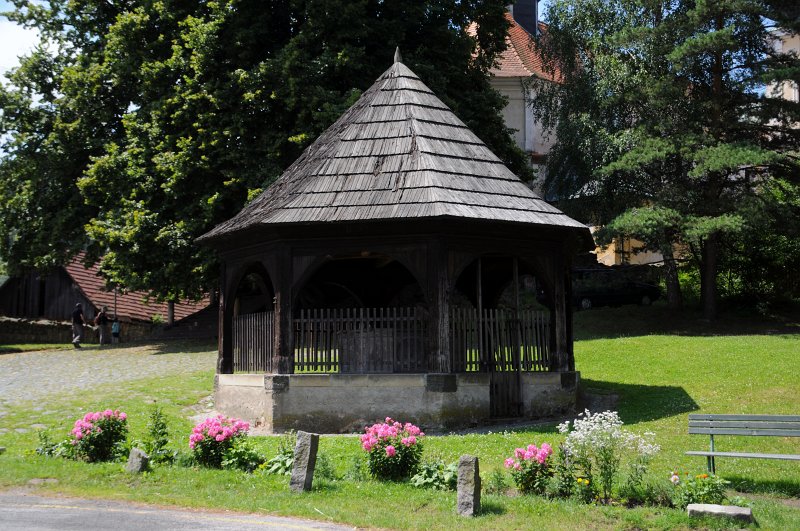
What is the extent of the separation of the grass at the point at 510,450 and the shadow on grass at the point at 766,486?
24 mm

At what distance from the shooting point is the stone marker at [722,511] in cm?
908

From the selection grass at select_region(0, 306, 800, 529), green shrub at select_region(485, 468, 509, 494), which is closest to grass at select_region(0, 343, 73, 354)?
grass at select_region(0, 306, 800, 529)

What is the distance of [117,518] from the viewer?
31.7 feet

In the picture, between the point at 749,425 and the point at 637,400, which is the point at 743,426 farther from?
the point at 637,400

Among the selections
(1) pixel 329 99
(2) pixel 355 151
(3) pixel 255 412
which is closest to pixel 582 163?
(1) pixel 329 99

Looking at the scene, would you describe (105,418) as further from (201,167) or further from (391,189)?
(201,167)

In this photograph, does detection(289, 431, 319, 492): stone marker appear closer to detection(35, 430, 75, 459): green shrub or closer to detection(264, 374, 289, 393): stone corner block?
detection(35, 430, 75, 459): green shrub

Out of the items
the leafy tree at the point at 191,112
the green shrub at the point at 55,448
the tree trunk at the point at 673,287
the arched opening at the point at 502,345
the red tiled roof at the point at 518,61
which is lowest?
the green shrub at the point at 55,448

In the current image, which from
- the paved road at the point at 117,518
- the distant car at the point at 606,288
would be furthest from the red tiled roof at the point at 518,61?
the paved road at the point at 117,518

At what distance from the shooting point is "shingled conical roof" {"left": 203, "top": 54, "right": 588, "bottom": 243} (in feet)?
52.6

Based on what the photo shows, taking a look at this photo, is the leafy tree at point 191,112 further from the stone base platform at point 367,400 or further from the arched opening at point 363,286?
the stone base platform at point 367,400

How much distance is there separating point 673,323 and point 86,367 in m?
19.8

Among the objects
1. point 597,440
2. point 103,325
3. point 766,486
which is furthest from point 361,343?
point 103,325

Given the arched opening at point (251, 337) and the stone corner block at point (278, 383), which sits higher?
the arched opening at point (251, 337)
